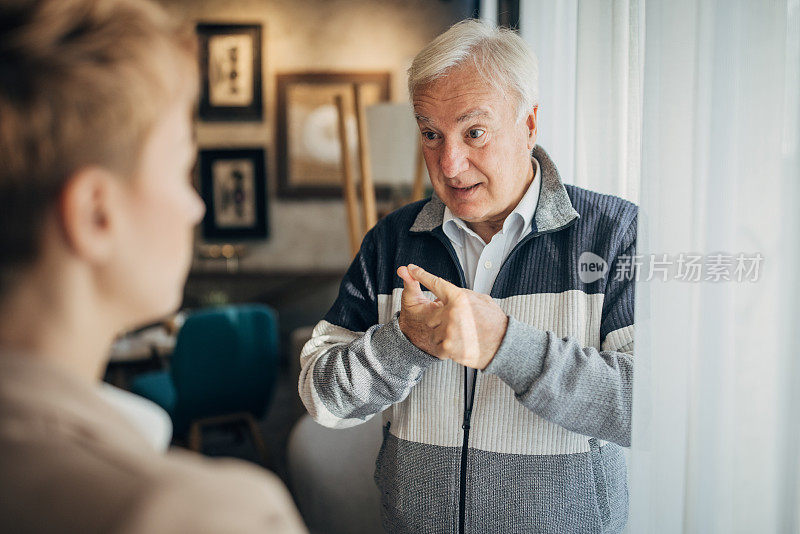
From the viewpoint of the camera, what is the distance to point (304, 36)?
501 centimetres

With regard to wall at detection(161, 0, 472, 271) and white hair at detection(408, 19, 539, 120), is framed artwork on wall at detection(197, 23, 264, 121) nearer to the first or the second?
wall at detection(161, 0, 472, 271)

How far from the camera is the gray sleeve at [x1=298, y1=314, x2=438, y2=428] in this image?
1109mm

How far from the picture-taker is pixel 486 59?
46.7 inches

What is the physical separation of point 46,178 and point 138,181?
6 cm

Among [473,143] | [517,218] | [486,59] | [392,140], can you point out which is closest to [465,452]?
[517,218]

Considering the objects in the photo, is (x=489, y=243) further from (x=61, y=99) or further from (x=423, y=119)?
(x=61, y=99)

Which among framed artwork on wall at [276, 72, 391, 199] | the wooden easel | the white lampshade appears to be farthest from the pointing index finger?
framed artwork on wall at [276, 72, 391, 199]

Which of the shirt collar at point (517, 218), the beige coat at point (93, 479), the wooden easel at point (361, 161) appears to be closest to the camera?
the beige coat at point (93, 479)

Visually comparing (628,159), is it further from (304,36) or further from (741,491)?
(304,36)

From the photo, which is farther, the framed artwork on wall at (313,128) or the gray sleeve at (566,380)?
the framed artwork on wall at (313,128)

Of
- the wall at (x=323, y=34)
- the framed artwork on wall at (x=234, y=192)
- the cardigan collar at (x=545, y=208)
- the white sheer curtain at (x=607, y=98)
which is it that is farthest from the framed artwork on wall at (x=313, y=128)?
the cardigan collar at (x=545, y=208)

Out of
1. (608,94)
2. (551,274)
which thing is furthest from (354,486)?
(608,94)

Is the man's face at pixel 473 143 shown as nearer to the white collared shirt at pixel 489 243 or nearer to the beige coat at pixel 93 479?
the white collared shirt at pixel 489 243

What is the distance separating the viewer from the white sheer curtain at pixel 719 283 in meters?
0.85
